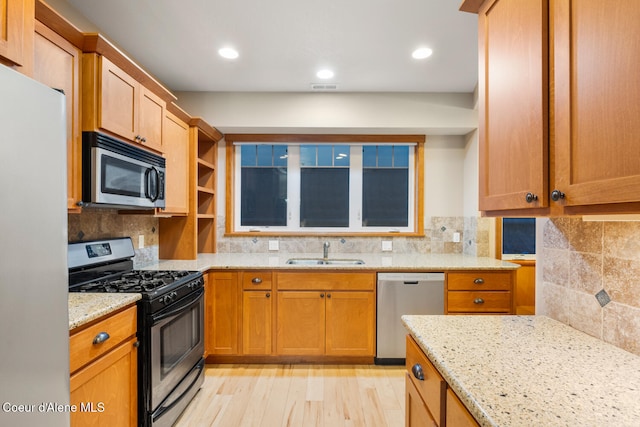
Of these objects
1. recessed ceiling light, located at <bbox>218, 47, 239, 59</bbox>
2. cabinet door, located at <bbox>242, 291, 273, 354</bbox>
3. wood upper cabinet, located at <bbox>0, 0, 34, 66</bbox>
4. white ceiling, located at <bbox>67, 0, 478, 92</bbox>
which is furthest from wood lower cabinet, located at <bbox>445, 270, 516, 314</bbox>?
wood upper cabinet, located at <bbox>0, 0, 34, 66</bbox>

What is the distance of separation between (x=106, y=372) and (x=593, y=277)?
201cm

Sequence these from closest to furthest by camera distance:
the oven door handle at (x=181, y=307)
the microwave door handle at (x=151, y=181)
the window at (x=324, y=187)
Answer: the oven door handle at (x=181, y=307) → the microwave door handle at (x=151, y=181) → the window at (x=324, y=187)

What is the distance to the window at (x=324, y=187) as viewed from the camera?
3547mm

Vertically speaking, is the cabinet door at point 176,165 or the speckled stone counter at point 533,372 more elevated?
the cabinet door at point 176,165

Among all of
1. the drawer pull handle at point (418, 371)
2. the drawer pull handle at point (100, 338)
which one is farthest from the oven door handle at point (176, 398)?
the drawer pull handle at point (418, 371)

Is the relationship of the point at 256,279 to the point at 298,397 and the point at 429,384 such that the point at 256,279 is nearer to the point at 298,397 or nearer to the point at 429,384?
the point at 298,397

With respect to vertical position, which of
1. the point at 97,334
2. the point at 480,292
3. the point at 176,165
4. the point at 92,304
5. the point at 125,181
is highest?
the point at 176,165

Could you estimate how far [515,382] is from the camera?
841 mm

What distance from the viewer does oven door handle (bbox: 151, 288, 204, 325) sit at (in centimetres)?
175

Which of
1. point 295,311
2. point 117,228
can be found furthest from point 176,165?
point 295,311

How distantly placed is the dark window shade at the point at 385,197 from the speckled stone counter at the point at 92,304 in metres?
2.45

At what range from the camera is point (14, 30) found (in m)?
1.10

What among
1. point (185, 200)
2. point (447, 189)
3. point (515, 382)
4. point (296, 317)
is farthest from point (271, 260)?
point (515, 382)

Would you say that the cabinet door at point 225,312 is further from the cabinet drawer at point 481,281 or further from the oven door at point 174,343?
the cabinet drawer at point 481,281
